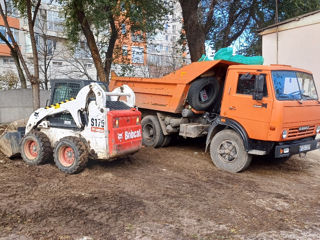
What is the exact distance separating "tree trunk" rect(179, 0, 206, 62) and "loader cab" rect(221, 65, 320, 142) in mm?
5575

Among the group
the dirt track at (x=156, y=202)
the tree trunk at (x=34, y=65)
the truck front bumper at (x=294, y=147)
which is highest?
the tree trunk at (x=34, y=65)

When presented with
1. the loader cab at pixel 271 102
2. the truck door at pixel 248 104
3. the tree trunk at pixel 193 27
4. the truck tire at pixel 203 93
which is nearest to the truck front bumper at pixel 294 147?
the loader cab at pixel 271 102

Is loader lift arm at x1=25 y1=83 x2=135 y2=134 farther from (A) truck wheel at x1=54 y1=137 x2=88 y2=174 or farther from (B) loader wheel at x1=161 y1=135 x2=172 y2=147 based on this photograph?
(B) loader wheel at x1=161 y1=135 x2=172 y2=147

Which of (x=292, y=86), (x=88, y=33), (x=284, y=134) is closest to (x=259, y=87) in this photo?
(x=292, y=86)

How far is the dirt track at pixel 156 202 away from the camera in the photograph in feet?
12.3

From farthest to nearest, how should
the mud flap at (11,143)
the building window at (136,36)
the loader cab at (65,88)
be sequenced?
the building window at (136,36) < the mud flap at (11,143) < the loader cab at (65,88)

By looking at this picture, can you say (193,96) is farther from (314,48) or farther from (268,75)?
(314,48)

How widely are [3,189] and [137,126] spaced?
2566 millimetres

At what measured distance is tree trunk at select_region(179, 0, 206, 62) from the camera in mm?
11734

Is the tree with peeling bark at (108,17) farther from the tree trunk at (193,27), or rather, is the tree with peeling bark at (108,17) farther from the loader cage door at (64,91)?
the loader cage door at (64,91)

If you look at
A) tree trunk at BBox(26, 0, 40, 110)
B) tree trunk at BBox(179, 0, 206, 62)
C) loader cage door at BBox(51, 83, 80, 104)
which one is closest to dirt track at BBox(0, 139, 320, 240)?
loader cage door at BBox(51, 83, 80, 104)

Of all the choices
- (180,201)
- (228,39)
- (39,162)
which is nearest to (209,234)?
(180,201)

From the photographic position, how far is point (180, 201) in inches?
186

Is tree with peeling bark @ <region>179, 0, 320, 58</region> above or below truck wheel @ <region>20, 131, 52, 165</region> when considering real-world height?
above
